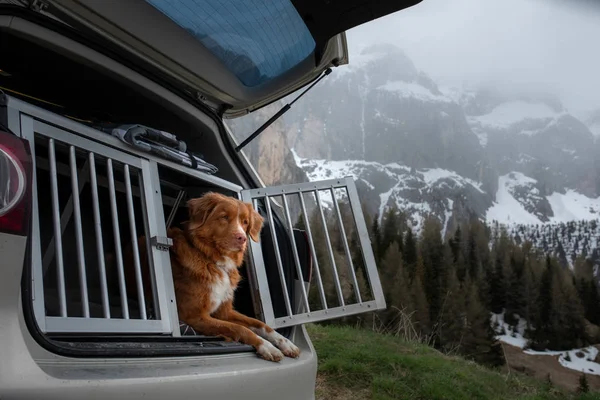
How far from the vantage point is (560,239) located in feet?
287

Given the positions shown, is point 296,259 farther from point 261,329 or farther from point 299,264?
point 261,329

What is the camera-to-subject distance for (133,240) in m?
1.95

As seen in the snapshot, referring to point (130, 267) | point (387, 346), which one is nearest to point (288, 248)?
point (130, 267)

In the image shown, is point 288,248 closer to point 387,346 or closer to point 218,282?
point 218,282

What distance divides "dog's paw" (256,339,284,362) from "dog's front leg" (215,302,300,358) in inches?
4.1

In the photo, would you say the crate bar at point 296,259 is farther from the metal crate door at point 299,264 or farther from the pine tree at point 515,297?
the pine tree at point 515,297

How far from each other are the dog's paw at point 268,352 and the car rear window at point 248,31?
58.5 inches

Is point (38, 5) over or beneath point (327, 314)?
over

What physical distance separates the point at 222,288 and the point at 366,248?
93 cm

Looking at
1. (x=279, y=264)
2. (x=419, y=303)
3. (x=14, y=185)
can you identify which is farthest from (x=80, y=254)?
(x=419, y=303)

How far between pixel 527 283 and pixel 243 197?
169ft

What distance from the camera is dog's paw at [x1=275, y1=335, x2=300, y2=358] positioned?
204cm

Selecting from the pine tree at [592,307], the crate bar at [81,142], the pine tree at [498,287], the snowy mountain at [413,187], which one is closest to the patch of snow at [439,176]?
the snowy mountain at [413,187]

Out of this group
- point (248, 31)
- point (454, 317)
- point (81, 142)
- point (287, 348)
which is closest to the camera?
point (81, 142)
